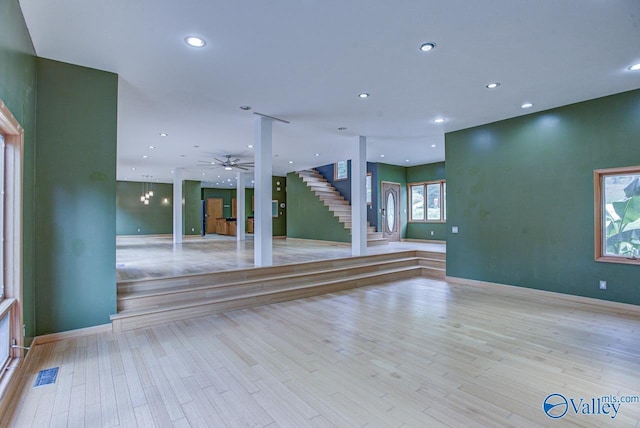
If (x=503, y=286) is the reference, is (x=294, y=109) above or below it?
above

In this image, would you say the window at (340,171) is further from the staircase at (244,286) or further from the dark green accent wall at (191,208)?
the dark green accent wall at (191,208)

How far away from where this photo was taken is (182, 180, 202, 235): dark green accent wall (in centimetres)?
1433

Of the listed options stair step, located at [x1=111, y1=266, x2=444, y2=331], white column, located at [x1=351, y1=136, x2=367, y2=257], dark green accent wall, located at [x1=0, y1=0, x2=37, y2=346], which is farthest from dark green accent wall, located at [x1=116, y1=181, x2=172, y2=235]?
dark green accent wall, located at [x1=0, y1=0, x2=37, y2=346]

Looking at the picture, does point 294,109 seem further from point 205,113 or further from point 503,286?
point 503,286

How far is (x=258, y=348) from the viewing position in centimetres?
327

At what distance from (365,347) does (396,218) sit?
844cm

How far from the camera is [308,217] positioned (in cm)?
1159

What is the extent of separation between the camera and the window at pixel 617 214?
448 centimetres

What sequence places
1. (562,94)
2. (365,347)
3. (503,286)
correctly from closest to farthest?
(365,347), (562,94), (503,286)

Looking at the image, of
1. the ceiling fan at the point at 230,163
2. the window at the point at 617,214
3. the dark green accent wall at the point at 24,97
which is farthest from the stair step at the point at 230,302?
the ceiling fan at the point at 230,163

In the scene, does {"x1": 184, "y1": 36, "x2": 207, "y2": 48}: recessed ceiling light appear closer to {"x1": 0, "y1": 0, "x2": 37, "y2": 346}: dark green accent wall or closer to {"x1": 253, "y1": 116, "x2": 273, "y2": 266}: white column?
{"x1": 0, "y1": 0, "x2": 37, "y2": 346}: dark green accent wall

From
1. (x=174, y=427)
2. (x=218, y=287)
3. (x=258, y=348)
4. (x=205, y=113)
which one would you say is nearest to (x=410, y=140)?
(x=205, y=113)

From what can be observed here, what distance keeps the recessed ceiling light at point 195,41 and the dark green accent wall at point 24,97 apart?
4.27 ft

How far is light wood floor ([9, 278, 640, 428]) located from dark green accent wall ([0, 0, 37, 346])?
2.04ft
